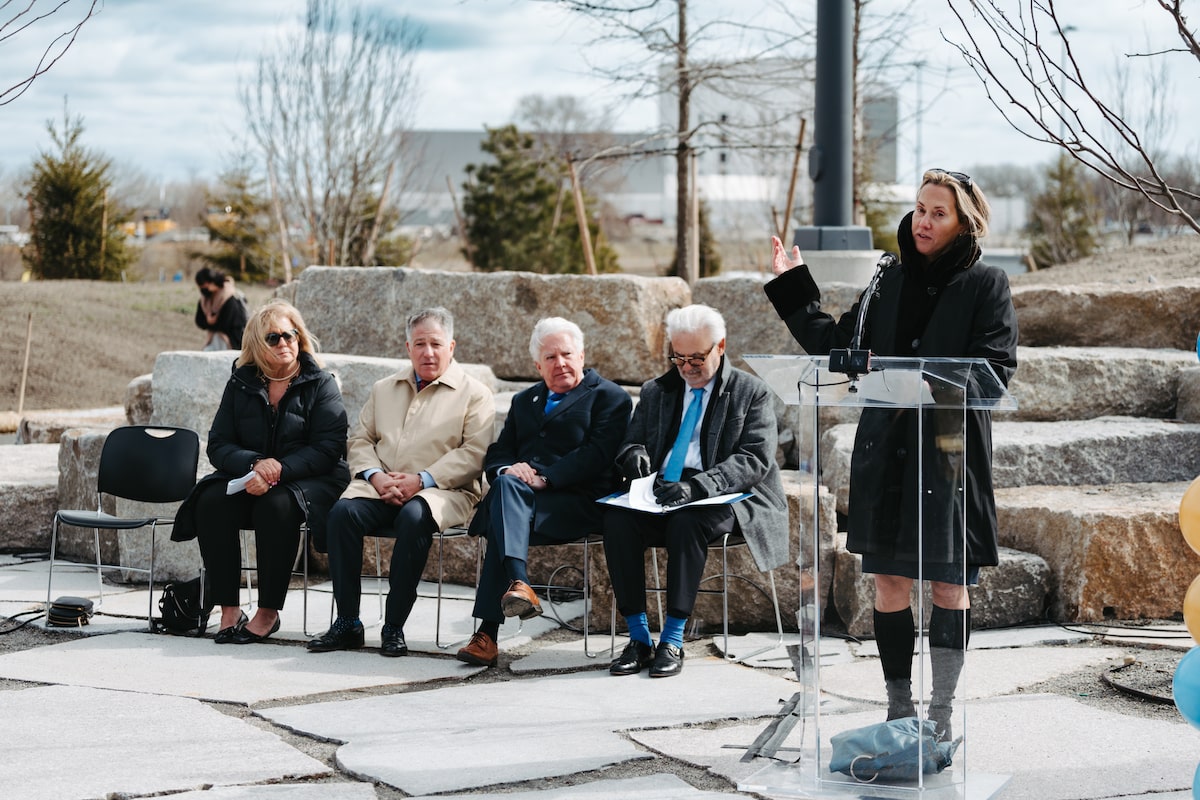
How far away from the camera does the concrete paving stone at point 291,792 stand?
129 inches

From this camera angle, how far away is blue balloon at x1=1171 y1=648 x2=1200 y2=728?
9.54 feet

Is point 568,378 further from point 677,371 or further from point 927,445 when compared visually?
point 927,445

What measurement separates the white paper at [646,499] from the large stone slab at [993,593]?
0.57m

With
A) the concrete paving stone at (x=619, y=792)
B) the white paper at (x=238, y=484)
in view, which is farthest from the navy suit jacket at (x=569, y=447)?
the concrete paving stone at (x=619, y=792)

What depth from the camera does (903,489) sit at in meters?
3.31

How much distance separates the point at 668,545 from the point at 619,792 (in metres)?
1.48

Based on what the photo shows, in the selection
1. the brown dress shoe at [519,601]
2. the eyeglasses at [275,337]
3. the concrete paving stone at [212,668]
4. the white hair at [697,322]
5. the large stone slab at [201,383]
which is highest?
the white hair at [697,322]

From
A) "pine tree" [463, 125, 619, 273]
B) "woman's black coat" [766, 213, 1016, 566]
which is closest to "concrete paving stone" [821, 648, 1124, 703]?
"woman's black coat" [766, 213, 1016, 566]

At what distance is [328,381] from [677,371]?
149cm

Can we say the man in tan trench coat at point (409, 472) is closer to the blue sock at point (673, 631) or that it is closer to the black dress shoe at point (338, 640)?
the black dress shoe at point (338, 640)

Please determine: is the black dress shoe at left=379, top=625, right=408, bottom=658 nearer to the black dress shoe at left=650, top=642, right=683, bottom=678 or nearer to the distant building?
the black dress shoe at left=650, top=642, right=683, bottom=678

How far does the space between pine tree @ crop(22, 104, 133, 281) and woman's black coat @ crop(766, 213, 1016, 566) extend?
20.2 meters

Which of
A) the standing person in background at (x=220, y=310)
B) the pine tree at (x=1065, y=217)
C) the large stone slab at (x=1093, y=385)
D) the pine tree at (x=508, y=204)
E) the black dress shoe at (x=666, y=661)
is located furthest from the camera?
the pine tree at (x=508, y=204)

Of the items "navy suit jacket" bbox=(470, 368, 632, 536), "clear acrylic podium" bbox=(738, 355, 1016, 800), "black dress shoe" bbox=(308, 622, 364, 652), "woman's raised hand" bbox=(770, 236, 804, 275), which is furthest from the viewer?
"navy suit jacket" bbox=(470, 368, 632, 536)
